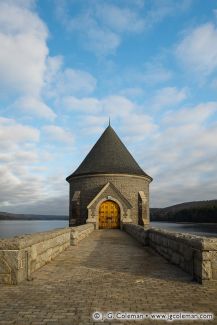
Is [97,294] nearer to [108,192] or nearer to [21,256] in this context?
[21,256]

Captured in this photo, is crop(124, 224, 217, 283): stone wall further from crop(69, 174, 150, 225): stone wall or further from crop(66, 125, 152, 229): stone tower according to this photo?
crop(69, 174, 150, 225): stone wall

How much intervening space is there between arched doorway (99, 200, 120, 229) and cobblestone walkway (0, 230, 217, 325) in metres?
16.0

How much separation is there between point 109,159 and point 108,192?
2.98m

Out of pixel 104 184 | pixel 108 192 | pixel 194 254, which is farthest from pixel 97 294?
pixel 104 184

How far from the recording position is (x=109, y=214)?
2378 centimetres

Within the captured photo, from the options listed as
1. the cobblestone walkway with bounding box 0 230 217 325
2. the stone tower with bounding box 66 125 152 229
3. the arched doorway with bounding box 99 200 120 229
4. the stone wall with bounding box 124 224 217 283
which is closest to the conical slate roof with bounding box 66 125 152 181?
the stone tower with bounding box 66 125 152 229

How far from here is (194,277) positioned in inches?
244

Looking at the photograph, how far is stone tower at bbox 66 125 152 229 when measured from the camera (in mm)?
23547

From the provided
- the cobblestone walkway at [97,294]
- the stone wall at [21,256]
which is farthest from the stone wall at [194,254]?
the stone wall at [21,256]

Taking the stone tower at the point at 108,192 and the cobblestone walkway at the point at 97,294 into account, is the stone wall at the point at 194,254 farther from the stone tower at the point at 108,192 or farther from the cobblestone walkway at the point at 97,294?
the stone tower at the point at 108,192

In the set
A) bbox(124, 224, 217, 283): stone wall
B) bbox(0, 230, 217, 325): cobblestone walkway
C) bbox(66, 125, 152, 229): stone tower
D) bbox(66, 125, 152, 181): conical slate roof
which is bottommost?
bbox(0, 230, 217, 325): cobblestone walkway

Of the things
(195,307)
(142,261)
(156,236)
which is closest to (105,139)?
(156,236)

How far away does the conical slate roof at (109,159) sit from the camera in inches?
970

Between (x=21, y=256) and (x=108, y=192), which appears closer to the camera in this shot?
(x=21, y=256)
